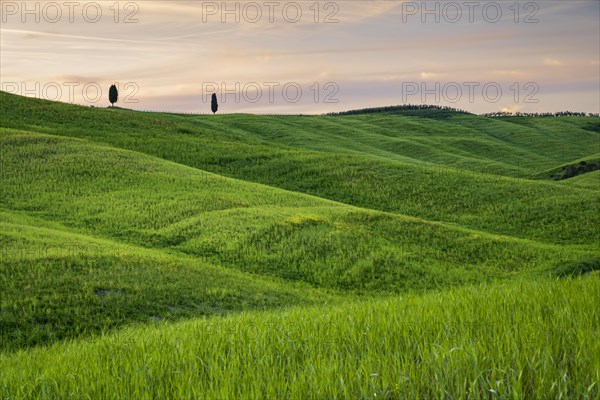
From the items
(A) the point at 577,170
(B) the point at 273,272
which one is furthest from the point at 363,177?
(A) the point at 577,170

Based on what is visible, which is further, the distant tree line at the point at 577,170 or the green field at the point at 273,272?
the distant tree line at the point at 577,170

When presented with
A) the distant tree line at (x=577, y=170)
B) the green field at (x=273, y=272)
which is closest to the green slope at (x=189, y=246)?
the green field at (x=273, y=272)

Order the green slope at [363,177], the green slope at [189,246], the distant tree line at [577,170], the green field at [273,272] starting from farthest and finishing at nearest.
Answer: the distant tree line at [577,170] < the green slope at [363,177] < the green slope at [189,246] < the green field at [273,272]

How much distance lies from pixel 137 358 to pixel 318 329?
2.17m

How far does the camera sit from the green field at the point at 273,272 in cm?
507

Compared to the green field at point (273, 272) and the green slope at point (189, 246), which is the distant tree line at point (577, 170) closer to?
the green field at point (273, 272)

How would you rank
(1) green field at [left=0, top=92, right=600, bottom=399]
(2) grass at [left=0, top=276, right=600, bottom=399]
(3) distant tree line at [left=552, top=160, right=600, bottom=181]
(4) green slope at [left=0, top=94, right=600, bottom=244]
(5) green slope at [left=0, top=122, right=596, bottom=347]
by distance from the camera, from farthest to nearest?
(3) distant tree line at [left=552, top=160, right=600, bottom=181]
(4) green slope at [left=0, top=94, right=600, bottom=244]
(5) green slope at [left=0, top=122, right=596, bottom=347]
(1) green field at [left=0, top=92, right=600, bottom=399]
(2) grass at [left=0, top=276, right=600, bottom=399]

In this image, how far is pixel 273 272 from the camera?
26.8 meters

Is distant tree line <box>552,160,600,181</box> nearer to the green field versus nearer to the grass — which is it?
the green field

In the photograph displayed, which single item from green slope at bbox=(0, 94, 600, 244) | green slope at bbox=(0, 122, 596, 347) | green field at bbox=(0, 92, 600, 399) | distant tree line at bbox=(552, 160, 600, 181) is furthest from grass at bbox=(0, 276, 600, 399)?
distant tree line at bbox=(552, 160, 600, 181)

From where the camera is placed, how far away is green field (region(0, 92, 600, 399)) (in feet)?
16.6

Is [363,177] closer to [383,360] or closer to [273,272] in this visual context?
[273,272]

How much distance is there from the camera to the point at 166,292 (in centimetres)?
2042

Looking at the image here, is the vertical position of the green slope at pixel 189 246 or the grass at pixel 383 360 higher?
the grass at pixel 383 360
